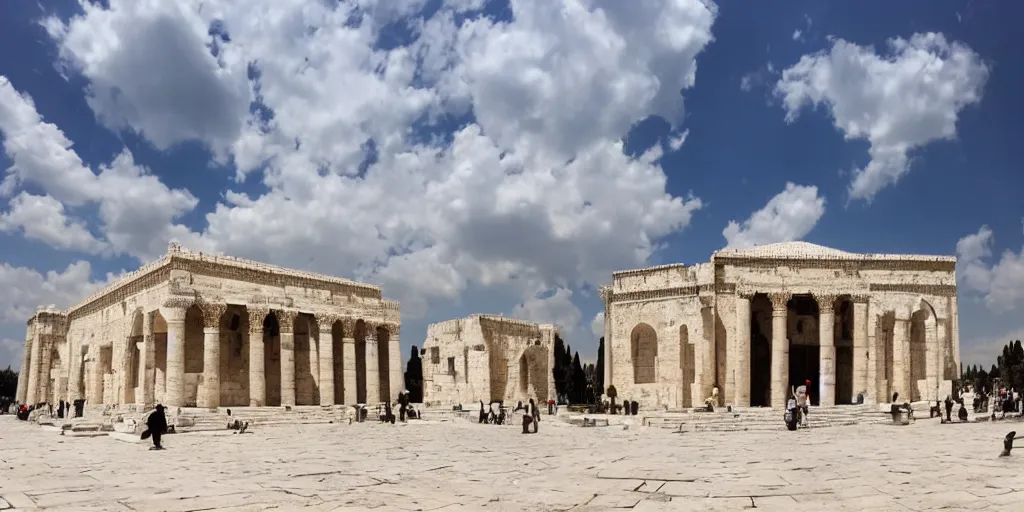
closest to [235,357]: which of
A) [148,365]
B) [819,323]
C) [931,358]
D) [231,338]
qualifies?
[231,338]

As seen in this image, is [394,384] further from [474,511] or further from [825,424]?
[474,511]

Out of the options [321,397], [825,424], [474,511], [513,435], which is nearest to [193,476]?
[474,511]

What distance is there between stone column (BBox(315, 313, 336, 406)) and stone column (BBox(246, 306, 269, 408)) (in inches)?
136

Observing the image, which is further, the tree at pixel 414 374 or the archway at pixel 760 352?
the tree at pixel 414 374

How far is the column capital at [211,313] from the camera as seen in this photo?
35.5m

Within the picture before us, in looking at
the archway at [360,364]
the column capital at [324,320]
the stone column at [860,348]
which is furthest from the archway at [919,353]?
the column capital at [324,320]

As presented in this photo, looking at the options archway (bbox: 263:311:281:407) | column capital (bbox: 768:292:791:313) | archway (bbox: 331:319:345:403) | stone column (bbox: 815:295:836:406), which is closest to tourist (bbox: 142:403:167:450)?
archway (bbox: 263:311:281:407)

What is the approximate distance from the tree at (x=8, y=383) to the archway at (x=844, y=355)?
7985 cm

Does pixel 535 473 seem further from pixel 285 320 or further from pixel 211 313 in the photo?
pixel 285 320

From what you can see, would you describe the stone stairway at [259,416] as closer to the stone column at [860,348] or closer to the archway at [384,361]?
the archway at [384,361]

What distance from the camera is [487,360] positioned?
4644 centimetres

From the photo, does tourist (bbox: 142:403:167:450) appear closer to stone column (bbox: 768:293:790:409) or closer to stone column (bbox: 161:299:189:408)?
stone column (bbox: 161:299:189:408)

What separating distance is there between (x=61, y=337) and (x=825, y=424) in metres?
47.3

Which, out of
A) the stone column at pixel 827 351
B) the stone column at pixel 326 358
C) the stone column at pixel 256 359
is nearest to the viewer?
the stone column at pixel 827 351
